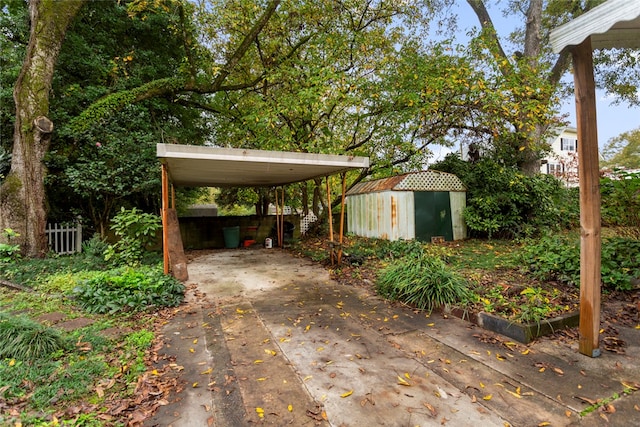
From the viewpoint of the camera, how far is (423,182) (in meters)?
8.77

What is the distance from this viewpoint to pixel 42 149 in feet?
Result: 19.7

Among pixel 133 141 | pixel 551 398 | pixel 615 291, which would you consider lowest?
pixel 551 398

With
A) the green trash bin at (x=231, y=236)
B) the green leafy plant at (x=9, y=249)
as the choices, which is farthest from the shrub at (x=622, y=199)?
the green leafy plant at (x=9, y=249)

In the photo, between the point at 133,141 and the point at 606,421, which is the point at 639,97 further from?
the point at 133,141

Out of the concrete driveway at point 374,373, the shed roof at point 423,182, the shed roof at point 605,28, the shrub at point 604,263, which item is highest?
the shed roof at point 605,28

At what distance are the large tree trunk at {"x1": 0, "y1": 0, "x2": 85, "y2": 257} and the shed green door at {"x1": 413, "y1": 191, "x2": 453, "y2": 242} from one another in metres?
8.75

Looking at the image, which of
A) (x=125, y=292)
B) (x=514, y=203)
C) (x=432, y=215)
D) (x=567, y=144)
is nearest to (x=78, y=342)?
(x=125, y=292)

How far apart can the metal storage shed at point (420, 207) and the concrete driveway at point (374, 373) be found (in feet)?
16.4

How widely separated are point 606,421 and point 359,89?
7.87 meters

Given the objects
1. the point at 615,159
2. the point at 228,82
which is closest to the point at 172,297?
A: the point at 228,82

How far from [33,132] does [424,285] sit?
7681 millimetres

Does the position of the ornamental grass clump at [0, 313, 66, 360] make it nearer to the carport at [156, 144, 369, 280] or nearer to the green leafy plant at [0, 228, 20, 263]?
the carport at [156, 144, 369, 280]

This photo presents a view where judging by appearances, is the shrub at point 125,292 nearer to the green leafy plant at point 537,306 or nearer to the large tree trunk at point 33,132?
the large tree trunk at point 33,132

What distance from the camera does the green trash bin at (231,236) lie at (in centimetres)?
1014
